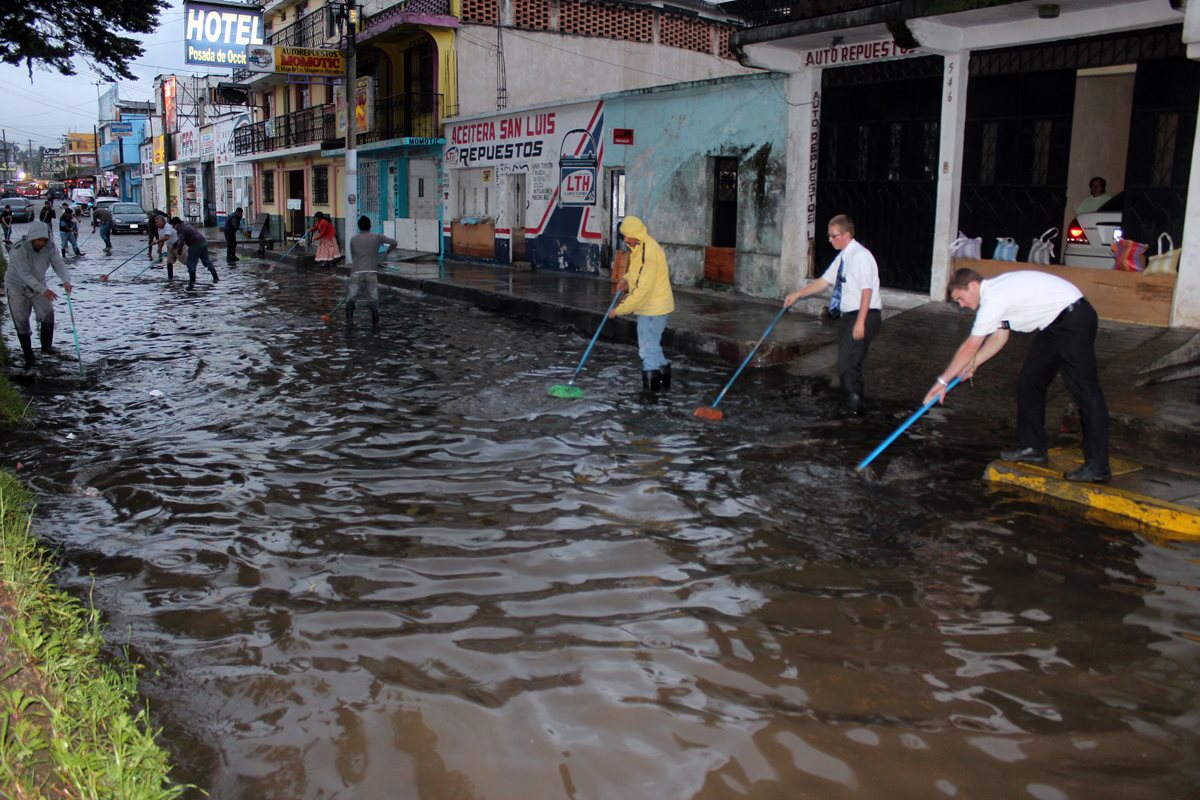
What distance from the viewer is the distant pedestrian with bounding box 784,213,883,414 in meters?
8.19

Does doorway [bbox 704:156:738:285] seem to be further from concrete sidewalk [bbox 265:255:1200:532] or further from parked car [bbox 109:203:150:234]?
parked car [bbox 109:203:150:234]

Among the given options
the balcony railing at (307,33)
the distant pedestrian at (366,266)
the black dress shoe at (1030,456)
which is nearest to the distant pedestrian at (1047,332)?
the black dress shoe at (1030,456)

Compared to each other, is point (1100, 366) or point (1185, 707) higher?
point (1100, 366)

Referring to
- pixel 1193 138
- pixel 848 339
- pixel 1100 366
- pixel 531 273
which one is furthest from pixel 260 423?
pixel 531 273

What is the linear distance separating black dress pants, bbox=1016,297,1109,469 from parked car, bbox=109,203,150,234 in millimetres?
46925

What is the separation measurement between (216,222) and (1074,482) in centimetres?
4995

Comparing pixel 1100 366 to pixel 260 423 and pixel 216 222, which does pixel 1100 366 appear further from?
pixel 216 222

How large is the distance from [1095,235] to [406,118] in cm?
2182

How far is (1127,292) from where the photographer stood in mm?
10570

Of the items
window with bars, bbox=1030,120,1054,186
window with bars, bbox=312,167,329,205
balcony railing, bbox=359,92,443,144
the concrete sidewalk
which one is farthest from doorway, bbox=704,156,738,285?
window with bars, bbox=312,167,329,205

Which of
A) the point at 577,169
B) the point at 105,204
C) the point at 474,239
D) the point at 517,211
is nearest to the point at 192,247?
the point at 474,239

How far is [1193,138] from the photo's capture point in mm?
10555

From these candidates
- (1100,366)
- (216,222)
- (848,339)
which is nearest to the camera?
(848,339)

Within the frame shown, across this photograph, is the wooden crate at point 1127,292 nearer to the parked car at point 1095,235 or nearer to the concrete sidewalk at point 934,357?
the concrete sidewalk at point 934,357
